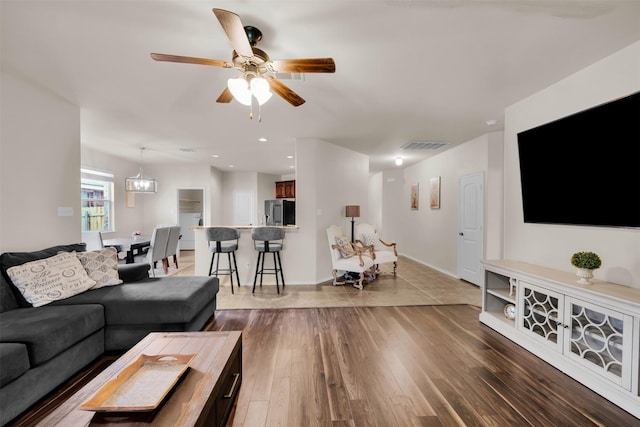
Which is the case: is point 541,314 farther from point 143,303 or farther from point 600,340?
point 143,303

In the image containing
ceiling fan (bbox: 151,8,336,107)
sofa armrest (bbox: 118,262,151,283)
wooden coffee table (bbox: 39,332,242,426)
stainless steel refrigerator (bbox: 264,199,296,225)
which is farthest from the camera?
stainless steel refrigerator (bbox: 264,199,296,225)

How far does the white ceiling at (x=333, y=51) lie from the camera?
5.56 feet

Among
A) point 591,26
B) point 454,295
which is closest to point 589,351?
point 454,295

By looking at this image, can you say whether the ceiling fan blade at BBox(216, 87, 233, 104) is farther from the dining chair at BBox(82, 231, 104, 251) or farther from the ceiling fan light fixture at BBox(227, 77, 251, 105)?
the dining chair at BBox(82, 231, 104, 251)

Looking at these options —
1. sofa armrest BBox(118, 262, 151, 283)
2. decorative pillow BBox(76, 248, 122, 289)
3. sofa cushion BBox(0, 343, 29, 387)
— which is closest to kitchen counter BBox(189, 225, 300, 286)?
sofa armrest BBox(118, 262, 151, 283)

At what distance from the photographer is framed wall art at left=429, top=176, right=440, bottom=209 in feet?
18.6

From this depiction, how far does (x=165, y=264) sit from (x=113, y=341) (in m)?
3.25

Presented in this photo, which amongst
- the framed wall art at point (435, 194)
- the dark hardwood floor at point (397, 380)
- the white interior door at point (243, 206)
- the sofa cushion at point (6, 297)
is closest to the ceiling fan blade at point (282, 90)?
the dark hardwood floor at point (397, 380)

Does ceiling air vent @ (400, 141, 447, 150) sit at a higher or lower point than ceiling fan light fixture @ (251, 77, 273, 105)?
higher

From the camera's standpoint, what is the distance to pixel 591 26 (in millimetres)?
1836

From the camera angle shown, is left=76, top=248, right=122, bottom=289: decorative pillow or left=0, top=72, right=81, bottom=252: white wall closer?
left=0, top=72, right=81, bottom=252: white wall

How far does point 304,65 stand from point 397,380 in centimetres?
240

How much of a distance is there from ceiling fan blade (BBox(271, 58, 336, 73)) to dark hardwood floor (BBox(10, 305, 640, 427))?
225 cm

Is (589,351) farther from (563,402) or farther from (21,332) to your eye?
(21,332)
